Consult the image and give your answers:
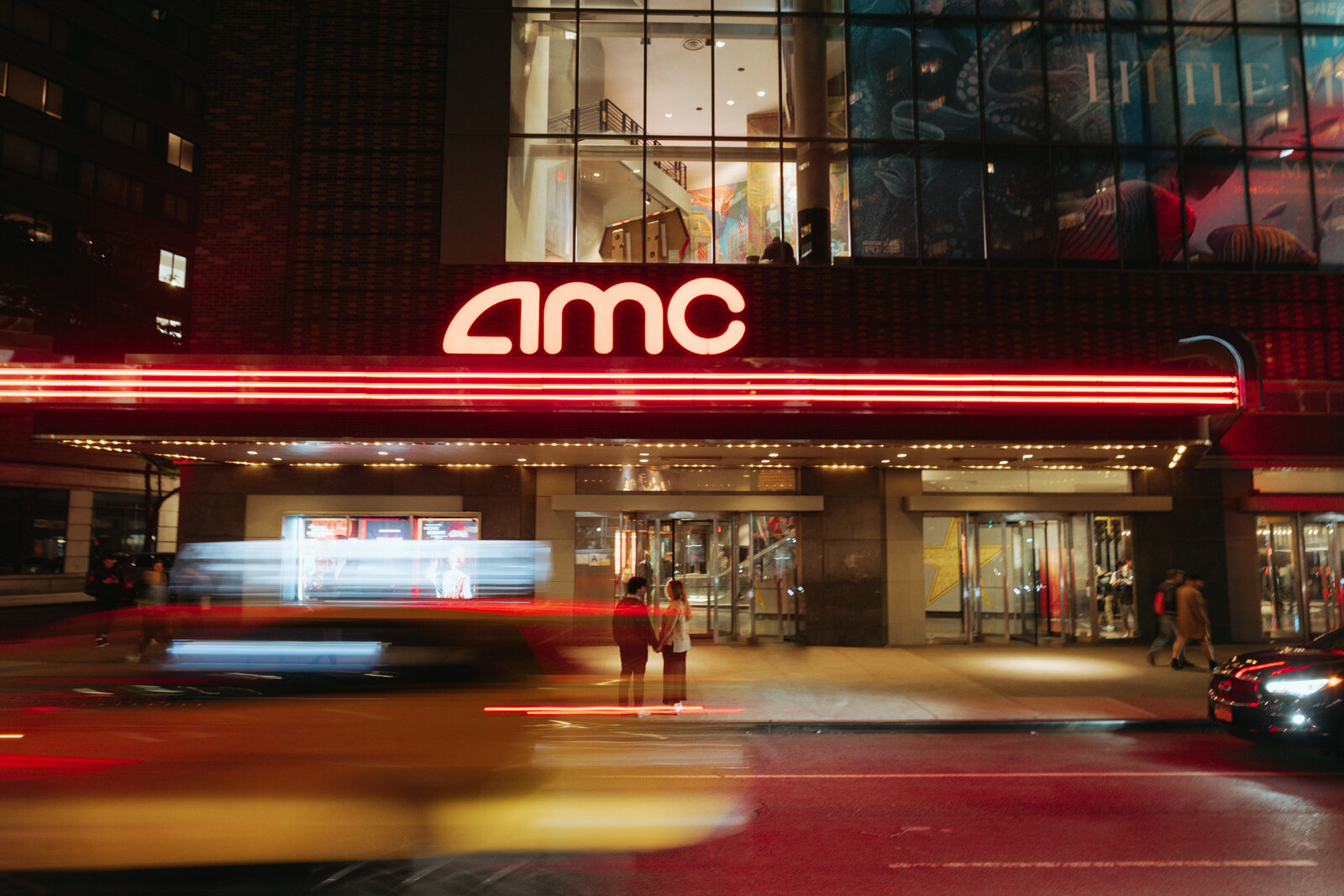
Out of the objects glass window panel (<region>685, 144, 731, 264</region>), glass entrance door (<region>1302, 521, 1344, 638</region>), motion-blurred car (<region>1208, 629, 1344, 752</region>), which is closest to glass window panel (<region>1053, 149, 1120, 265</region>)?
glass window panel (<region>685, 144, 731, 264</region>)

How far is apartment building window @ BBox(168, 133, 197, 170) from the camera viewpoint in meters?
41.8

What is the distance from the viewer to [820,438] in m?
12.8

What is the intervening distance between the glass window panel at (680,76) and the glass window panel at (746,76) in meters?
0.16

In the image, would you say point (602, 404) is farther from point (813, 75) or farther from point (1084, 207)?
point (1084, 207)

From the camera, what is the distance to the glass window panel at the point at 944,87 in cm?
1695

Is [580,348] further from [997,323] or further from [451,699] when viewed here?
[451,699]

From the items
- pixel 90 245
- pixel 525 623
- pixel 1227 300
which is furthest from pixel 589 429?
pixel 90 245

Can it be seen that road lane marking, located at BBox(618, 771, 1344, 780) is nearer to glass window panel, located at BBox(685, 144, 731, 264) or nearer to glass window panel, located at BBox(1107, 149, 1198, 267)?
glass window panel, located at BBox(685, 144, 731, 264)

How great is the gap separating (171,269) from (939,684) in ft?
143

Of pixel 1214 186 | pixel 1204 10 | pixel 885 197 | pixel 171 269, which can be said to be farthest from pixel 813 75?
pixel 171 269

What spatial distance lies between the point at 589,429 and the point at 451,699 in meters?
8.02

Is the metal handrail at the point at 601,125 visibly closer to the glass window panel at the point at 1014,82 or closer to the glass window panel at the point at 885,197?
the glass window panel at the point at 885,197

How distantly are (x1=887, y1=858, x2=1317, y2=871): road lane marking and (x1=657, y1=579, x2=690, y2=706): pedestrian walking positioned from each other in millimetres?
5026

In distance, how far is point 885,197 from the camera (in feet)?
55.1
